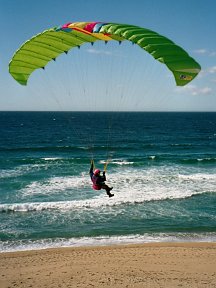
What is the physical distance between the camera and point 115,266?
480 inches

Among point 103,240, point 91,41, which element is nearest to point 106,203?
point 103,240

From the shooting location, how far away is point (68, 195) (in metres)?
20.8

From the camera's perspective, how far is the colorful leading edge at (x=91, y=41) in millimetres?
8148

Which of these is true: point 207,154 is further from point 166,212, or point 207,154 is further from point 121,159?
point 166,212

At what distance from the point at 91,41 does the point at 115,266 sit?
7.23m

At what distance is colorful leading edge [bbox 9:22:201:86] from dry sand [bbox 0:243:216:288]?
19.9 ft

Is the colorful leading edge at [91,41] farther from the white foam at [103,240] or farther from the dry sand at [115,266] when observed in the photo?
the white foam at [103,240]

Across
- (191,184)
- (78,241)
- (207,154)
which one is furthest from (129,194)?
(207,154)

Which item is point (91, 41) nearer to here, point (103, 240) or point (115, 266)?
point (115, 266)

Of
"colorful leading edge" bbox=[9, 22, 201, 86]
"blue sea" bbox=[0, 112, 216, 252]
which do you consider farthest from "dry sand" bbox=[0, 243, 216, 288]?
"colorful leading edge" bbox=[9, 22, 201, 86]

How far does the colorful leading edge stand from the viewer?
8.15 meters

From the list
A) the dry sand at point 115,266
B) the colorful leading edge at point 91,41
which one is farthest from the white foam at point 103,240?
the colorful leading edge at point 91,41

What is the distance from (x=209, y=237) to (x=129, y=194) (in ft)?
21.4

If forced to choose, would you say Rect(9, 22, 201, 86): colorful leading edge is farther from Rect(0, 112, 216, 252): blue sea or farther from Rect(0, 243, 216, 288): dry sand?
Rect(0, 243, 216, 288): dry sand
